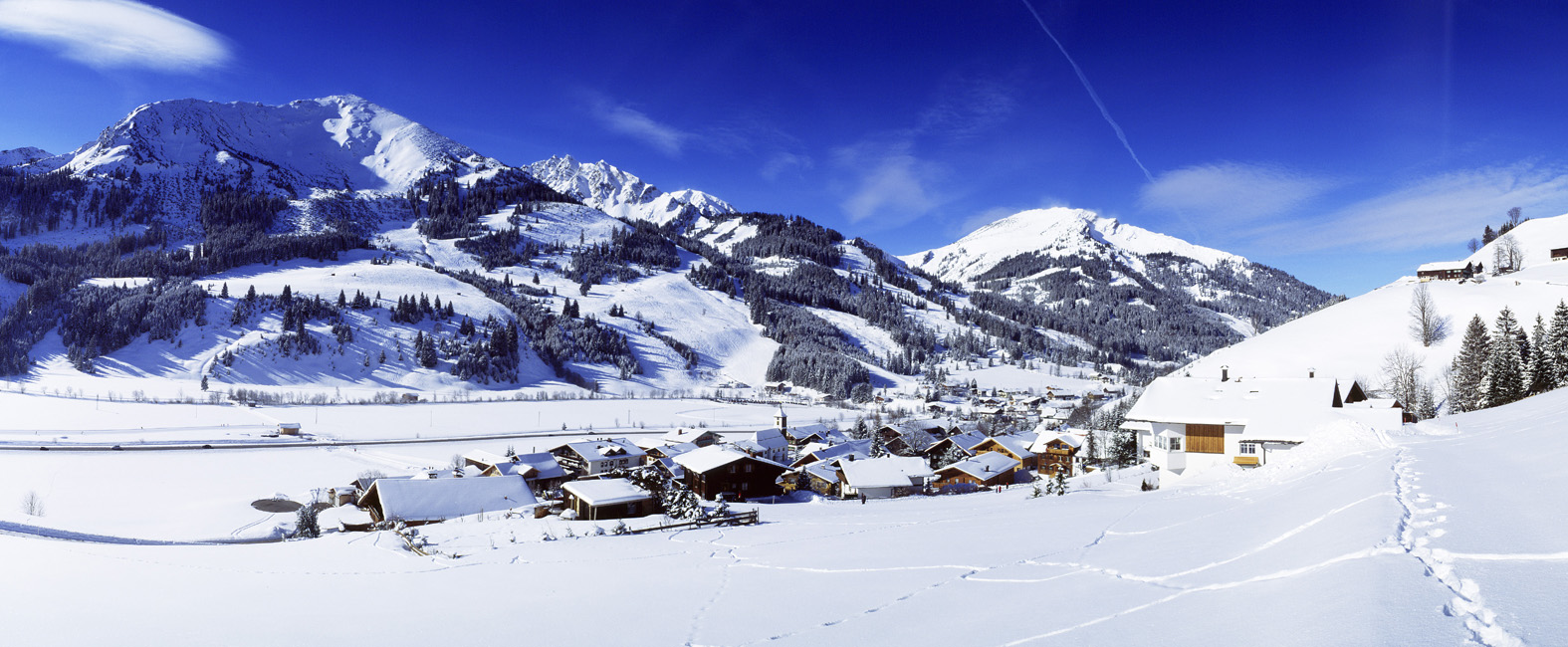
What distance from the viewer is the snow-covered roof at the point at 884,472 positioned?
43625 mm

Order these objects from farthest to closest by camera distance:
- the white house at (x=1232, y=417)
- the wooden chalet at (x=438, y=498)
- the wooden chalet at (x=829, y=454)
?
1. the wooden chalet at (x=829, y=454)
2. the white house at (x=1232, y=417)
3. the wooden chalet at (x=438, y=498)

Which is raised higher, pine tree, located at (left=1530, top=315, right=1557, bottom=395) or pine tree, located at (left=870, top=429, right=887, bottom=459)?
pine tree, located at (left=1530, top=315, right=1557, bottom=395)

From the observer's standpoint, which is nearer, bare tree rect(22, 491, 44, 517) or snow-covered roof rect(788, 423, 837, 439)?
bare tree rect(22, 491, 44, 517)

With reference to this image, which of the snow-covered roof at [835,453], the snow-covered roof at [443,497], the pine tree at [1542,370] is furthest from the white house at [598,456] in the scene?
the pine tree at [1542,370]

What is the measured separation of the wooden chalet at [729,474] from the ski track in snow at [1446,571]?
4032cm

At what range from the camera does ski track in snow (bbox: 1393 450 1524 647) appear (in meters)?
3.41

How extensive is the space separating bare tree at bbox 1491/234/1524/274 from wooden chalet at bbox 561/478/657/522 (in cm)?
12819

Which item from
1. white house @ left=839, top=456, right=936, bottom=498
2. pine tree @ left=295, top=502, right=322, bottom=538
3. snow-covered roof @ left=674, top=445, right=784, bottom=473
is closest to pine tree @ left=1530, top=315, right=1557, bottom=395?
white house @ left=839, top=456, right=936, bottom=498

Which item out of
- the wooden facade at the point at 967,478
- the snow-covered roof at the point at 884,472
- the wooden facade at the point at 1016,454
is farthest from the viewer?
the wooden facade at the point at 1016,454

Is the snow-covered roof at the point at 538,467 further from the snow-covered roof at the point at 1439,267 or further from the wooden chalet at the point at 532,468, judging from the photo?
the snow-covered roof at the point at 1439,267

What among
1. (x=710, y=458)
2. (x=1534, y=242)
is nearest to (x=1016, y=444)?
(x=710, y=458)

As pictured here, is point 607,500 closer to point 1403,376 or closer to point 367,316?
point 1403,376

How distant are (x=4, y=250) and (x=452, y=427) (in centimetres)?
13965

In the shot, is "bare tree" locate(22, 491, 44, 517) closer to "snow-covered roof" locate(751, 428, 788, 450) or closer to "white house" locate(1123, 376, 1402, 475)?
"snow-covered roof" locate(751, 428, 788, 450)
